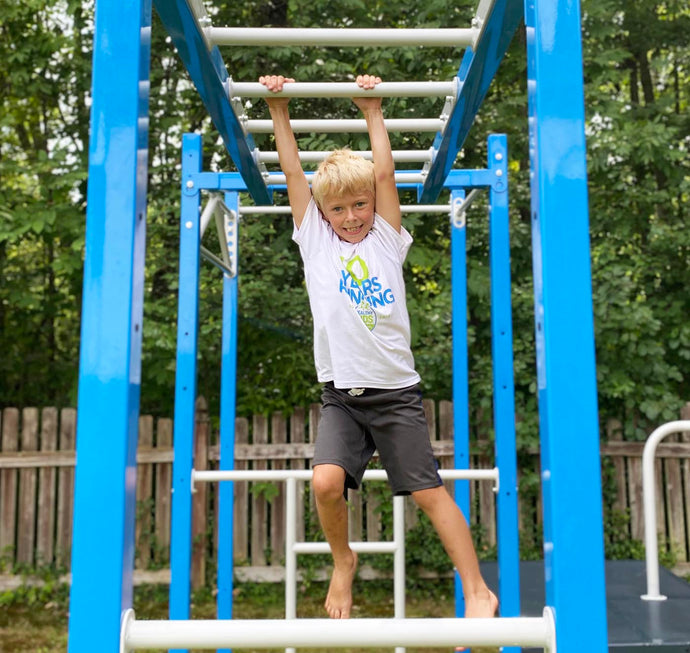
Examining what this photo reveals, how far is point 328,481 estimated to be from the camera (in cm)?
168

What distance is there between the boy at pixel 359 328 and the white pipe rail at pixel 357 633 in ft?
2.34

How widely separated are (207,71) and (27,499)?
12.9 ft

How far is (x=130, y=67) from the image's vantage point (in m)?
1.02

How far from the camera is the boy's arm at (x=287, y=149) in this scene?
59.5 inches

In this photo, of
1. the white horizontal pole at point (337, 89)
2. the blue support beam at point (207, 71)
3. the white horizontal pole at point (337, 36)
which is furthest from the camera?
the white horizontal pole at point (337, 89)

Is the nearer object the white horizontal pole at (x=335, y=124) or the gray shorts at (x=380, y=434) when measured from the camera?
the gray shorts at (x=380, y=434)

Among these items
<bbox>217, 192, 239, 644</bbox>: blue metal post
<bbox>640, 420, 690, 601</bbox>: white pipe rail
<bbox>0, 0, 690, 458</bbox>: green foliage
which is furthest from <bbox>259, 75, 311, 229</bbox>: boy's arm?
<bbox>0, 0, 690, 458</bbox>: green foliage

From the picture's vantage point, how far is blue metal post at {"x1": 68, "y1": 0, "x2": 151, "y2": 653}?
35.9 inches

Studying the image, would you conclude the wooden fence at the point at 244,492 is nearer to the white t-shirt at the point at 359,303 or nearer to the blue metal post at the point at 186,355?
the blue metal post at the point at 186,355

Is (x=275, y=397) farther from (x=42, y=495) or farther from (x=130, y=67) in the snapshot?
(x=130, y=67)

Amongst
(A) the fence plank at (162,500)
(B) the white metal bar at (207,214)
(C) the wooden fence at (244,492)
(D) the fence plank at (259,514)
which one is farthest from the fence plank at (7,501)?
(B) the white metal bar at (207,214)

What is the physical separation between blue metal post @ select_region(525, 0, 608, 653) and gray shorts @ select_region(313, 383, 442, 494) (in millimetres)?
743

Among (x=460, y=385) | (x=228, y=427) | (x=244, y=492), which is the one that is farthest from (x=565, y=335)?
(x=244, y=492)

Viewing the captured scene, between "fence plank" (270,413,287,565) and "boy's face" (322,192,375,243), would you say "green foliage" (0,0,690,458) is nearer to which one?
"fence plank" (270,413,287,565)
